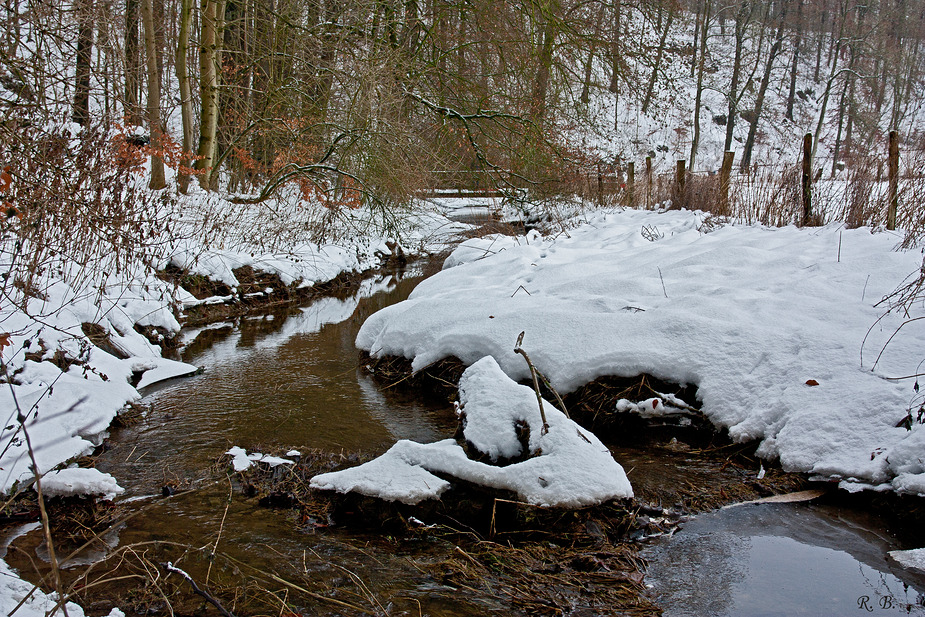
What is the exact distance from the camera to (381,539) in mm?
2717

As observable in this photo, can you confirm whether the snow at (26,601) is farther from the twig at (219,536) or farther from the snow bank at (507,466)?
the snow bank at (507,466)

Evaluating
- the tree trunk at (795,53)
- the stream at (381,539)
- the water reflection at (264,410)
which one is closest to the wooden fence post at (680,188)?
the water reflection at (264,410)

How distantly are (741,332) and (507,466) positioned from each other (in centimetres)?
215

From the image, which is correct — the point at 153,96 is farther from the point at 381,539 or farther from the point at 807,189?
the point at 807,189

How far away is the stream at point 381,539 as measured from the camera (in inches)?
91.1

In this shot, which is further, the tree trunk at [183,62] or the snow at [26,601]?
the tree trunk at [183,62]

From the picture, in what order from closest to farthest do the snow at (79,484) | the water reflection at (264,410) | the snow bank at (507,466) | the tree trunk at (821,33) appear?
the snow bank at (507,466) < the snow at (79,484) < the water reflection at (264,410) < the tree trunk at (821,33)

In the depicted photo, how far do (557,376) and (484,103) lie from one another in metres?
5.80

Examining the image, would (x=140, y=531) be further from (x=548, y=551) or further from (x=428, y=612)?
(x=548, y=551)

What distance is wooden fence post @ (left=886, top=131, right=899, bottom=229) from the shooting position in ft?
19.7

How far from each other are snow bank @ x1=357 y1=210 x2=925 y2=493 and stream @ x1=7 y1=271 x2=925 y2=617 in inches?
17.9

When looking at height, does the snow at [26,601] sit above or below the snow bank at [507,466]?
below

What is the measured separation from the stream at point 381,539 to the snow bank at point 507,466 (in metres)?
0.26

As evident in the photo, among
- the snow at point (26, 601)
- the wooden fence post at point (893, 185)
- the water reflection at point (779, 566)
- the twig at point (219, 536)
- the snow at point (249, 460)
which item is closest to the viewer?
the snow at point (26, 601)
